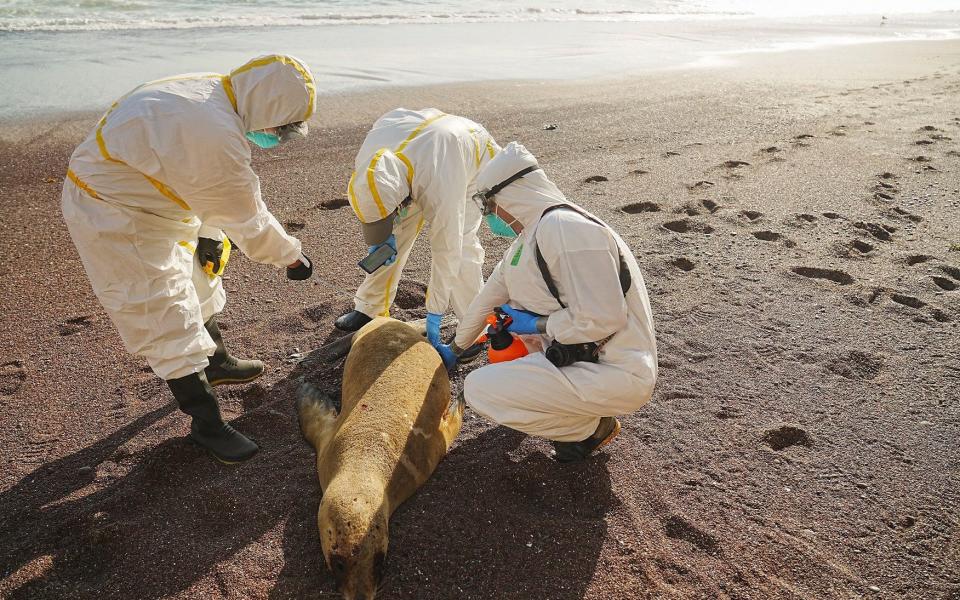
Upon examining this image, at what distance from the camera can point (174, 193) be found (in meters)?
3.67

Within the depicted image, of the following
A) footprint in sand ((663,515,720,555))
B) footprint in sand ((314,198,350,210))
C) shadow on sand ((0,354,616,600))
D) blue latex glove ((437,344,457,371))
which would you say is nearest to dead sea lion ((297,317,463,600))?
shadow on sand ((0,354,616,600))

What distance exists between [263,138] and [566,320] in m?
1.99

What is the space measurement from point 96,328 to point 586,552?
4.09m

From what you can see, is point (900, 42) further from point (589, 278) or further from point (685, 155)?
point (589, 278)

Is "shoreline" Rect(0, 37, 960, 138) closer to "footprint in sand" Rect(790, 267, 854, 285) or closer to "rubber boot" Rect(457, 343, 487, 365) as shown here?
"rubber boot" Rect(457, 343, 487, 365)

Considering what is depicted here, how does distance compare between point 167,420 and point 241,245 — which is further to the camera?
point 167,420

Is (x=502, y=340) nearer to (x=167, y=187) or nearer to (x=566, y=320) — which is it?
(x=566, y=320)

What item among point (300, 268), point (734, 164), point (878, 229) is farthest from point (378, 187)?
point (734, 164)

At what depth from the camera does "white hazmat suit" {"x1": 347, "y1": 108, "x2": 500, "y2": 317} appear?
14.8 feet

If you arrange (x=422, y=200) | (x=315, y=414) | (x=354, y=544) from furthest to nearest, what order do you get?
(x=422, y=200)
(x=315, y=414)
(x=354, y=544)

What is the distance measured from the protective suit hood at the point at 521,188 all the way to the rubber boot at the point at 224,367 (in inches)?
83.3

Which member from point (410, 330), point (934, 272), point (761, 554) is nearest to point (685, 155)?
point (934, 272)

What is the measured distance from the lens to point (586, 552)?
11.3ft

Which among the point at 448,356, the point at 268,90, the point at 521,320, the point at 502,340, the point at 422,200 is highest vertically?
the point at 268,90
